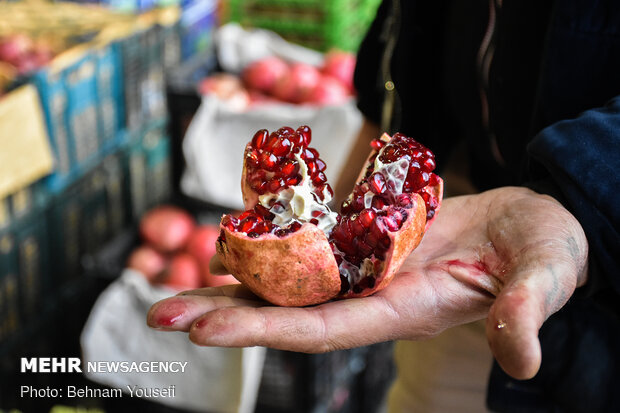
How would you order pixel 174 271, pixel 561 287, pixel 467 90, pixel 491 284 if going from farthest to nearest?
pixel 174 271
pixel 467 90
pixel 491 284
pixel 561 287

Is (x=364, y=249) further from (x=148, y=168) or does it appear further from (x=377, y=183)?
(x=148, y=168)

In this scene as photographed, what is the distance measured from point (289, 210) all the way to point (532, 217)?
0.41 meters

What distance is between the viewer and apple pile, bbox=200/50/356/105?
114 inches

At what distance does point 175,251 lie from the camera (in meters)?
2.56

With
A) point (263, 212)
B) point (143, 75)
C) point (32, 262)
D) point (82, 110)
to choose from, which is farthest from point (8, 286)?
point (263, 212)

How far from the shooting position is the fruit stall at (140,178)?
2.16 m

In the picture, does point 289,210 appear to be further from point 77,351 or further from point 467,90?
point 77,351

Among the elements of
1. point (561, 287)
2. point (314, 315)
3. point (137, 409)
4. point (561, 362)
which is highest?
point (561, 287)

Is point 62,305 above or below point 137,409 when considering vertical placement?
above

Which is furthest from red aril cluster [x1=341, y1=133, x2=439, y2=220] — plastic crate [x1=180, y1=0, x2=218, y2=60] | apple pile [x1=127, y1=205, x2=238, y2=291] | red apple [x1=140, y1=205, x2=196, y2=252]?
plastic crate [x1=180, y1=0, x2=218, y2=60]

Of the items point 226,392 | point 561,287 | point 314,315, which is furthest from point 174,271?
point 561,287

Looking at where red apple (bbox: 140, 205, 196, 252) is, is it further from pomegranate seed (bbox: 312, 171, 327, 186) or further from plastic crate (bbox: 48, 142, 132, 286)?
pomegranate seed (bbox: 312, 171, 327, 186)

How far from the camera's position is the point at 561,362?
139 centimetres

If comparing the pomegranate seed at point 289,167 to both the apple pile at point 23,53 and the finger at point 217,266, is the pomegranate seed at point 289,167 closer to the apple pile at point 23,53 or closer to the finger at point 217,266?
the finger at point 217,266
